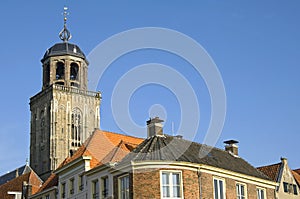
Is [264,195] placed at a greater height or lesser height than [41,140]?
lesser

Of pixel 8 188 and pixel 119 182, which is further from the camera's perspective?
pixel 8 188

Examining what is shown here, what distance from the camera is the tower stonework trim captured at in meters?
115

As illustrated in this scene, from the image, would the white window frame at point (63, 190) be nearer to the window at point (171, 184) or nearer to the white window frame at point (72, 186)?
the white window frame at point (72, 186)

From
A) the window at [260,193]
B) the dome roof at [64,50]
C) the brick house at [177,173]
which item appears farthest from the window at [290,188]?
the dome roof at [64,50]

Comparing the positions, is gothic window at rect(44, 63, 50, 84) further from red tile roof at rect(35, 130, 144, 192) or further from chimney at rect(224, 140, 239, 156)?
chimney at rect(224, 140, 239, 156)

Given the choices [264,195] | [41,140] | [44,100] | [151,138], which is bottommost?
[264,195]

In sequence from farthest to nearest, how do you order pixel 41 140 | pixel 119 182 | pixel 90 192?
1. pixel 41 140
2. pixel 90 192
3. pixel 119 182

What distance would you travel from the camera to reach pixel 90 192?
1843 inches

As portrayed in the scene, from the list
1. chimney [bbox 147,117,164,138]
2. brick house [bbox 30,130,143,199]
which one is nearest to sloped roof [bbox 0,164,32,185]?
brick house [bbox 30,130,143,199]

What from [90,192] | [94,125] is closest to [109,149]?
[90,192]

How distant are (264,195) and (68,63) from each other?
74.7m

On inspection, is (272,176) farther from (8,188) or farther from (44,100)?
(44,100)

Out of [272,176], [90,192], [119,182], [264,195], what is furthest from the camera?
[272,176]

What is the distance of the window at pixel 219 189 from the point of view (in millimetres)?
45094
